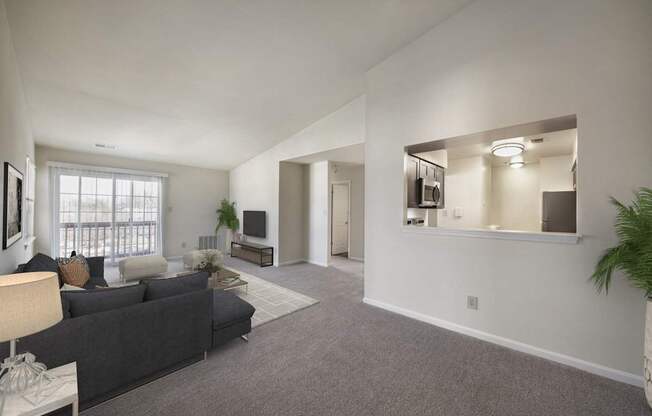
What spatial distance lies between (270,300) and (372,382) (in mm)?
2037

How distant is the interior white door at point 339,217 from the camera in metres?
7.17

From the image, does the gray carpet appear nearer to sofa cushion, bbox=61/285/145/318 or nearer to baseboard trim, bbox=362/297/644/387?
baseboard trim, bbox=362/297/644/387

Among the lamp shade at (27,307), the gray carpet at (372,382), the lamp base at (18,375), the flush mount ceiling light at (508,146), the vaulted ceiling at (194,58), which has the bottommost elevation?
the gray carpet at (372,382)

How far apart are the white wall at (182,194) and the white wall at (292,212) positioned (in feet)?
8.93

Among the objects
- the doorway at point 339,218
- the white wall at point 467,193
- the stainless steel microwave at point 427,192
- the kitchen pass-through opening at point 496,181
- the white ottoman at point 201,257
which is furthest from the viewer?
the doorway at point 339,218

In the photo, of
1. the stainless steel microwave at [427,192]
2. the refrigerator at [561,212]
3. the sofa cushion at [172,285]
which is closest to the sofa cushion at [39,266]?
the sofa cushion at [172,285]

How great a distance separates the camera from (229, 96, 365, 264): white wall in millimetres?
4406

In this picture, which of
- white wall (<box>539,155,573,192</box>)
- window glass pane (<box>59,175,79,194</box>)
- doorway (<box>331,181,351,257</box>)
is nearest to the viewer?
white wall (<box>539,155,573,192</box>)

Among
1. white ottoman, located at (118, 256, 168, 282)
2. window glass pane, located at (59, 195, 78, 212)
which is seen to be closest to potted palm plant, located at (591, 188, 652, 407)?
white ottoman, located at (118, 256, 168, 282)

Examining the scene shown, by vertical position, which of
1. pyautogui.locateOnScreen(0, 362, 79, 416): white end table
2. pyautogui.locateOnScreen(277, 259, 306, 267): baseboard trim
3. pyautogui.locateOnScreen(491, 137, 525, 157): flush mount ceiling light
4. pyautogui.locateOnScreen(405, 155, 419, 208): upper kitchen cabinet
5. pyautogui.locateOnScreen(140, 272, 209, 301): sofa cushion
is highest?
pyautogui.locateOnScreen(491, 137, 525, 157): flush mount ceiling light

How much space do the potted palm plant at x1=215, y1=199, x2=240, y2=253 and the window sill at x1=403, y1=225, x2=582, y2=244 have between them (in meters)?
5.32

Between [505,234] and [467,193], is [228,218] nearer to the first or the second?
[467,193]

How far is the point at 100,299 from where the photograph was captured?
70.6 inches

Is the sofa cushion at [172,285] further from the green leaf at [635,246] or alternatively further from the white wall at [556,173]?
the white wall at [556,173]
